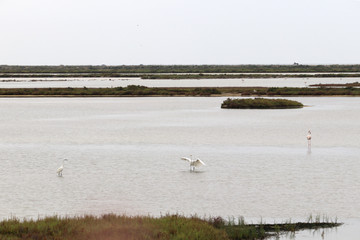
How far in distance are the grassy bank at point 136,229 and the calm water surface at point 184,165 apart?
1371 millimetres

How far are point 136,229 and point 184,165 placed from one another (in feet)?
43.8

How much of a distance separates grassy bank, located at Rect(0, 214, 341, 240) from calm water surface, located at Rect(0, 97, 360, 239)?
1371 millimetres

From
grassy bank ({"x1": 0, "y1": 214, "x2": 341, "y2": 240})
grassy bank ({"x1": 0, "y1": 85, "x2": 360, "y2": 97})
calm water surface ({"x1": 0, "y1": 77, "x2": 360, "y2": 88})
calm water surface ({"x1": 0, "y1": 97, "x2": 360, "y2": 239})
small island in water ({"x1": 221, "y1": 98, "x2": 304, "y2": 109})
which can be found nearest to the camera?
grassy bank ({"x1": 0, "y1": 214, "x2": 341, "y2": 240})

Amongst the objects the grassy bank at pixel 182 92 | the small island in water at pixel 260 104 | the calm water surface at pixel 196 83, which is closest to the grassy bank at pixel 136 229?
the small island in water at pixel 260 104

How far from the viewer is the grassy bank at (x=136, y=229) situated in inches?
578

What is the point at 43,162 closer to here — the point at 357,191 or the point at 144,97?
the point at 357,191

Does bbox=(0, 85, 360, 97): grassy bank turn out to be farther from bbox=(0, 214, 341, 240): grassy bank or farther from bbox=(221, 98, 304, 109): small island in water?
bbox=(0, 214, 341, 240): grassy bank

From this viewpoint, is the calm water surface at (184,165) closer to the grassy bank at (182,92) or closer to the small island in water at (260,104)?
the small island in water at (260,104)

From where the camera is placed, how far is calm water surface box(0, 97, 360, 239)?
19859 millimetres

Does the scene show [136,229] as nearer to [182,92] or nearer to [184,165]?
[184,165]

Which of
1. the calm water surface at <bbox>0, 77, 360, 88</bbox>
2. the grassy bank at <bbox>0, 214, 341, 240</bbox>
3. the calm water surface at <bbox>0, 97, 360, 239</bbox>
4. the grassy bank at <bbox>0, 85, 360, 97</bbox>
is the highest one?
the grassy bank at <bbox>0, 214, 341, 240</bbox>

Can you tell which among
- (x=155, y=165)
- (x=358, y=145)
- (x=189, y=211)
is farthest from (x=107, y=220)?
(x=358, y=145)

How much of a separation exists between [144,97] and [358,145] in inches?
1965

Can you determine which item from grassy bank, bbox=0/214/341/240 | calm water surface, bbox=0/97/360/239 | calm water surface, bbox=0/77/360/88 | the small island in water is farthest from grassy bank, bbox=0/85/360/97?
grassy bank, bbox=0/214/341/240
